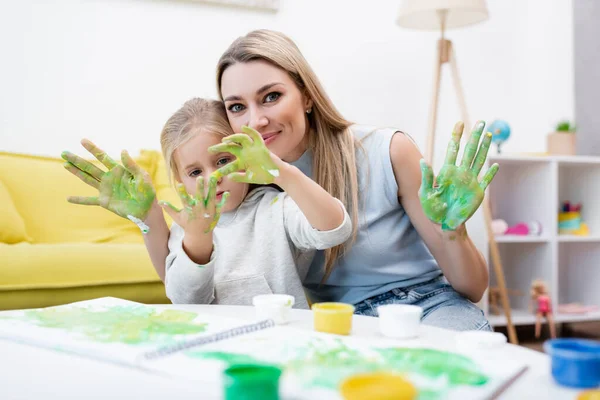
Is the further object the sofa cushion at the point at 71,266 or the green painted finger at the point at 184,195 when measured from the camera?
the sofa cushion at the point at 71,266

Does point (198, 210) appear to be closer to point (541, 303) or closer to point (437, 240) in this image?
point (437, 240)

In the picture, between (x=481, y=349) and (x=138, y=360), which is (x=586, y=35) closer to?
(x=481, y=349)

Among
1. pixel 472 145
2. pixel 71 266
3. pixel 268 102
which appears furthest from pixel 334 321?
pixel 71 266

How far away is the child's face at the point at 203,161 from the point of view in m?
1.25

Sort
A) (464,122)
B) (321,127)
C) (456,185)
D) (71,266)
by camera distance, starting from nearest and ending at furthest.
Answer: (456,185)
(321,127)
(71,266)
(464,122)

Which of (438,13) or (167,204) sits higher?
(438,13)

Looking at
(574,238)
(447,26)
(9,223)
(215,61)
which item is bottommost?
(574,238)

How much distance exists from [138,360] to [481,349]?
0.40 meters

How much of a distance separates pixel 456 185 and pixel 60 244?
128 centimetres

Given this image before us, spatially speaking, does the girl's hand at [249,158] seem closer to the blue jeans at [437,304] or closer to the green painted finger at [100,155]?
the green painted finger at [100,155]

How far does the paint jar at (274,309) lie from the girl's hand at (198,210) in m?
0.24

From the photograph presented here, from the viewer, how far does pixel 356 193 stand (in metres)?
1.26

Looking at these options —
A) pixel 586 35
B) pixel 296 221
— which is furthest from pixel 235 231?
pixel 586 35

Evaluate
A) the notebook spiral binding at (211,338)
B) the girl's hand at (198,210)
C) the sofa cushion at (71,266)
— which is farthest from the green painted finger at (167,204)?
the sofa cushion at (71,266)
